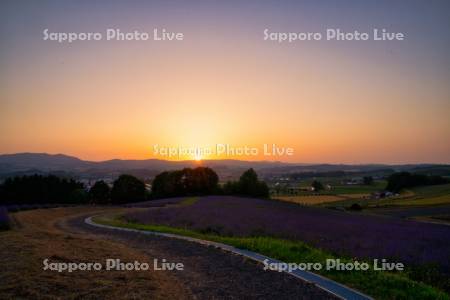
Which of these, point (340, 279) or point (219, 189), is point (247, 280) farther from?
point (219, 189)

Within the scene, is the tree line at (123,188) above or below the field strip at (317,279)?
below

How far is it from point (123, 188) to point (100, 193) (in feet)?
13.7

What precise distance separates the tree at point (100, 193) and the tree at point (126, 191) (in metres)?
1.29

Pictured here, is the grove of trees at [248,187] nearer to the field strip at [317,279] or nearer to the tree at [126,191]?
the tree at [126,191]

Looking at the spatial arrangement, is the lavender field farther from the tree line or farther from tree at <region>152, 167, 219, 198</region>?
tree at <region>152, 167, 219, 198</region>

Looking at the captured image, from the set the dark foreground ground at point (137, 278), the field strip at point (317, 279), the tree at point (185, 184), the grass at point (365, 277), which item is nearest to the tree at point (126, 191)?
the tree at point (185, 184)

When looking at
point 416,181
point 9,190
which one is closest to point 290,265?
→ point 9,190

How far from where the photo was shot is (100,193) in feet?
249

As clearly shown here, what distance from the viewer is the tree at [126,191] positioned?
7500 centimetres

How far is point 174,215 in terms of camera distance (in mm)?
27625

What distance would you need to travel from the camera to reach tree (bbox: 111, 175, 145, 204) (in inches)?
2953

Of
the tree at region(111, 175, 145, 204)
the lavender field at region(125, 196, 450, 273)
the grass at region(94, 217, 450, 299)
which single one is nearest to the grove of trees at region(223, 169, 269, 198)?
the tree at region(111, 175, 145, 204)

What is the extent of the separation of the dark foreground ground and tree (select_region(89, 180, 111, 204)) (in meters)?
62.7

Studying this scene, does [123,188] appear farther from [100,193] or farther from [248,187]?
[248,187]
